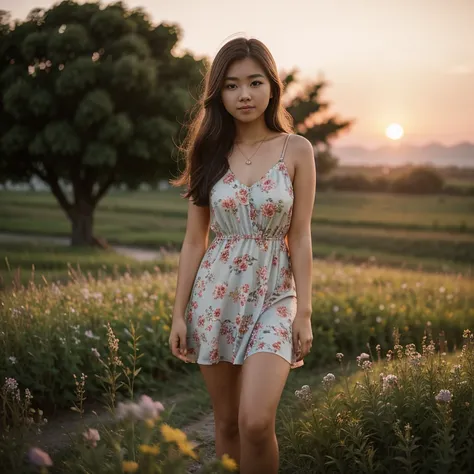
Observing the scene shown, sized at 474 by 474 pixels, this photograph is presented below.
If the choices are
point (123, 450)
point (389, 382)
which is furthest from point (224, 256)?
point (389, 382)

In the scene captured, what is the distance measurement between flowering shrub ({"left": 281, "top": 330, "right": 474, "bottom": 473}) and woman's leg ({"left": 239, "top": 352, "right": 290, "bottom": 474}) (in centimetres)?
60

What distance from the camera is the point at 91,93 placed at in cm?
1594

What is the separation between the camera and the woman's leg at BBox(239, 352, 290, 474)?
2838 mm

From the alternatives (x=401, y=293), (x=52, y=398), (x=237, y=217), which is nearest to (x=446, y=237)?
(x=401, y=293)

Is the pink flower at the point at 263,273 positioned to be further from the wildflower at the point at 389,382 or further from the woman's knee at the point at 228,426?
the wildflower at the point at 389,382

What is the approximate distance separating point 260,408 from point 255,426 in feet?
0.29

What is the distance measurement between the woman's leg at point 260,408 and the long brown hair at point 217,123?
1.01 metres

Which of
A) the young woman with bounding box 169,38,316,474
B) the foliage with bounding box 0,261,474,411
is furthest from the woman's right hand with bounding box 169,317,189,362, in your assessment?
the foliage with bounding box 0,261,474,411

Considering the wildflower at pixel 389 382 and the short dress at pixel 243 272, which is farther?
the wildflower at pixel 389 382

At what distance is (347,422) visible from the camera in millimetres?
3668

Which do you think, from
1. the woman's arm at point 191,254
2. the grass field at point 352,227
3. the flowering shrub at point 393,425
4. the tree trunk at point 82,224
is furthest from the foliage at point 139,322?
the tree trunk at point 82,224

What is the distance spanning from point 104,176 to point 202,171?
53.4 ft

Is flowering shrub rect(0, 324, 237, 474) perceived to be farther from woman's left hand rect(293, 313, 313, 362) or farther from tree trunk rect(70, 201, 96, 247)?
tree trunk rect(70, 201, 96, 247)

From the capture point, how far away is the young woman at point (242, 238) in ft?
10.5
